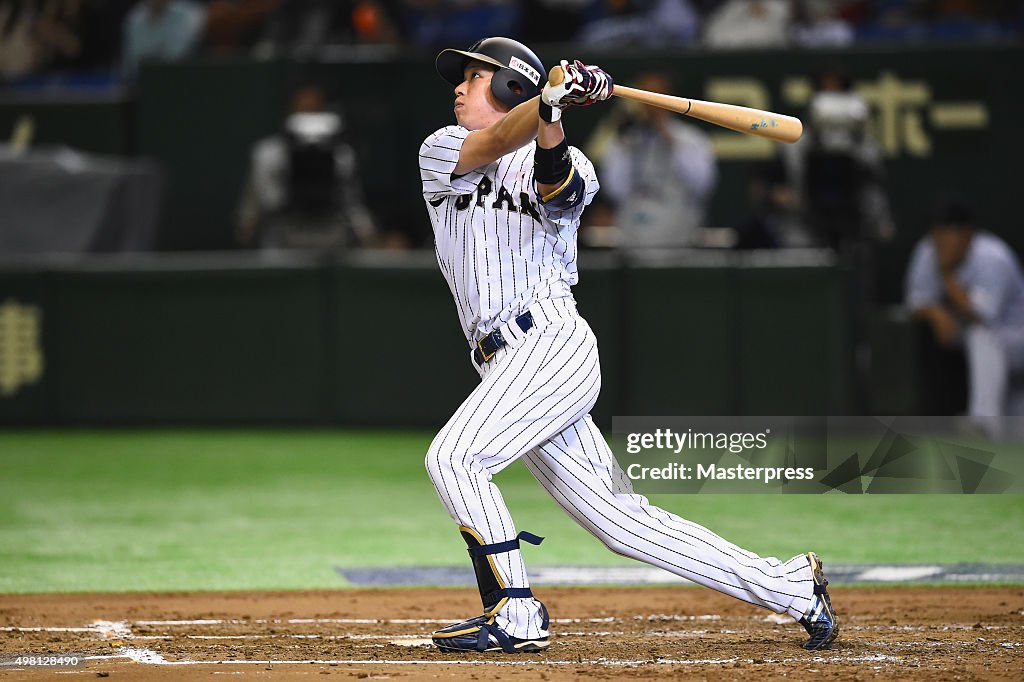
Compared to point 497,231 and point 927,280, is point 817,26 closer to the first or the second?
point 927,280

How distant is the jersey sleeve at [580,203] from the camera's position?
430cm

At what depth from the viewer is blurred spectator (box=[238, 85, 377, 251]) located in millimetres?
11414

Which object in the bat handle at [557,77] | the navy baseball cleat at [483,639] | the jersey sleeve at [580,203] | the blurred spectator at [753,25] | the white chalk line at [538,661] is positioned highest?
the blurred spectator at [753,25]

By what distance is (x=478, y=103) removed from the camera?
4.52 meters

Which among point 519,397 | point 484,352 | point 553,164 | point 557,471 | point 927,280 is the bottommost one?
point 557,471

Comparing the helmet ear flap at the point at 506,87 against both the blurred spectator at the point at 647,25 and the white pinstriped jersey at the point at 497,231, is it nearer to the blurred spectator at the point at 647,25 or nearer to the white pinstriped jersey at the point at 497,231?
the white pinstriped jersey at the point at 497,231

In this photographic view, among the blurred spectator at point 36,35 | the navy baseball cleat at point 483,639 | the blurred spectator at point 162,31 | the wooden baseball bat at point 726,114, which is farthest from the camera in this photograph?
the blurred spectator at point 36,35

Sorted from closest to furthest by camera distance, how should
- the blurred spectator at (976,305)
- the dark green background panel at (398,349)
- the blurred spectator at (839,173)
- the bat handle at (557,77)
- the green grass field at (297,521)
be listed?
the bat handle at (557,77), the green grass field at (297,521), the blurred spectator at (976,305), the blurred spectator at (839,173), the dark green background panel at (398,349)

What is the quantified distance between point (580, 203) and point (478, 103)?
473 mm

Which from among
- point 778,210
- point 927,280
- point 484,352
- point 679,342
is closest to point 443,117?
point 778,210

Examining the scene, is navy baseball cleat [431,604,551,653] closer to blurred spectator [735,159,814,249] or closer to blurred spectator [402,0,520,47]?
blurred spectator [735,159,814,249]

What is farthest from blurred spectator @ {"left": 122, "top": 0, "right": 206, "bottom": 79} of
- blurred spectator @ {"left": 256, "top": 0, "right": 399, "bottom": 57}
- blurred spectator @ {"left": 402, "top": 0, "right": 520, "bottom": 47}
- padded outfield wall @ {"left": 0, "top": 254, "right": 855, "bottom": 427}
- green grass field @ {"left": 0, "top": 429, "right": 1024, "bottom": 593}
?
green grass field @ {"left": 0, "top": 429, "right": 1024, "bottom": 593}

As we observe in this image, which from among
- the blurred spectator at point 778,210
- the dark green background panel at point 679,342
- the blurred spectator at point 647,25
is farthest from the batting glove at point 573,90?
the blurred spectator at point 647,25

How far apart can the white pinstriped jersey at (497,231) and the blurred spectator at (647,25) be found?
8.02m
